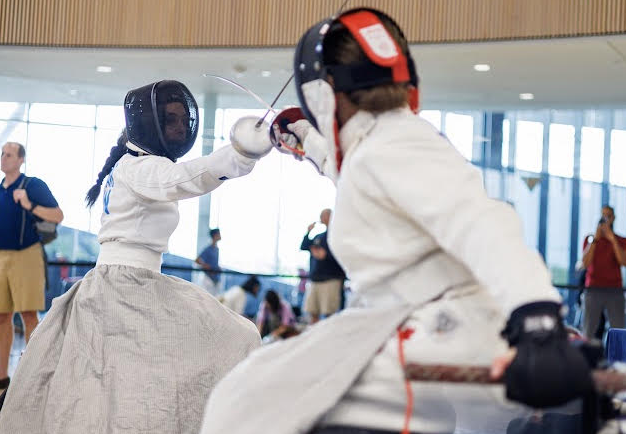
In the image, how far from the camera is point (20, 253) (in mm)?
5426

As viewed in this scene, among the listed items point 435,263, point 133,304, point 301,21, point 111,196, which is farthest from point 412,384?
point 301,21

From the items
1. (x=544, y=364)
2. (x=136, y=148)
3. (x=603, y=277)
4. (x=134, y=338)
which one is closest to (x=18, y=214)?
(x=136, y=148)

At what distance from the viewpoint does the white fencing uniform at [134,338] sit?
2850mm

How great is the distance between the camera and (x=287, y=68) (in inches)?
347

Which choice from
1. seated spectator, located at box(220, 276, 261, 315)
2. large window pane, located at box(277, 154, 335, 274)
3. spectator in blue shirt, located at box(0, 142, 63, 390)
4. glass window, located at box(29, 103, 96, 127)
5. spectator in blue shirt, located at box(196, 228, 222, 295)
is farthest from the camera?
large window pane, located at box(277, 154, 335, 274)

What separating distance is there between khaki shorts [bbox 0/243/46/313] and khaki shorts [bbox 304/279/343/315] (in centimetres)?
284

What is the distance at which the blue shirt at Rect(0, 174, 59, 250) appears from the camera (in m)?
5.34

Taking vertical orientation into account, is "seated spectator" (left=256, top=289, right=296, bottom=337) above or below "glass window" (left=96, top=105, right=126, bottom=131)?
below

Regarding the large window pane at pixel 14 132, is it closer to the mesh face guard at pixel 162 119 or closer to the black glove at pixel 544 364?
the mesh face guard at pixel 162 119

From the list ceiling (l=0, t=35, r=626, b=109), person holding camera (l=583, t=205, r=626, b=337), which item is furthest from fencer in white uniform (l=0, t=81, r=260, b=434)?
ceiling (l=0, t=35, r=626, b=109)

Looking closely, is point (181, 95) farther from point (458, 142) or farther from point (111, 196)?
point (458, 142)

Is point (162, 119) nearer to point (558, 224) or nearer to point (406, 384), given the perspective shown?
point (406, 384)

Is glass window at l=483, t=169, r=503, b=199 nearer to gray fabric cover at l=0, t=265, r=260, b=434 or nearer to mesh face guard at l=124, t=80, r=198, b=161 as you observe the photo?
mesh face guard at l=124, t=80, r=198, b=161

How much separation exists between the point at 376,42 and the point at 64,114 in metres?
10.2
